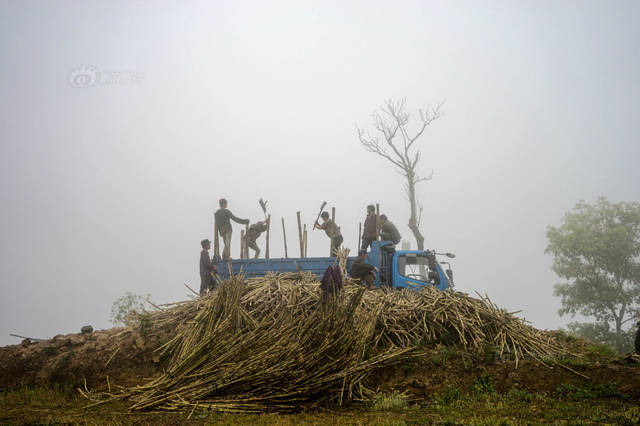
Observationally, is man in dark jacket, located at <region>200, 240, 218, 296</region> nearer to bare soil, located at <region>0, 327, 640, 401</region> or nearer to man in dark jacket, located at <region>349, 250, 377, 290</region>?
bare soil, located at <region>0, 327, 640, 401</region>

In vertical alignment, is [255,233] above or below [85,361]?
above

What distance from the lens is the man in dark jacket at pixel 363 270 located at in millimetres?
12000

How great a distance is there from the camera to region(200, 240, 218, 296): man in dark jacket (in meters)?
13.7

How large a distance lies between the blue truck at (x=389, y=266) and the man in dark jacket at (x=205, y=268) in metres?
0.79

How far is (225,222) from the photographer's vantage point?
49.0ft

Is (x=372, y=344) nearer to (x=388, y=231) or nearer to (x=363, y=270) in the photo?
(x=363, y=270)

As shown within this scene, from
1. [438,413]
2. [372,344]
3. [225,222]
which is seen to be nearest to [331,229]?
[225,222]

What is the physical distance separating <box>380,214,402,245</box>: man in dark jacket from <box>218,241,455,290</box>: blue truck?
1.07m

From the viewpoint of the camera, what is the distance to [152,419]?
613cm

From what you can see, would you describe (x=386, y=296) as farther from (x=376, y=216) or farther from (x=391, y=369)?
(x=376, y=216)

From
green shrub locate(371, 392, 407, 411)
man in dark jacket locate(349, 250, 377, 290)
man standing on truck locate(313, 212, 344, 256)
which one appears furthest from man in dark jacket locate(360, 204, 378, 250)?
green shrub locate(371, 392, 407, 411)

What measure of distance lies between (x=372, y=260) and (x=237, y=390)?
268 inches

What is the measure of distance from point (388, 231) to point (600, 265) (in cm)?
1915

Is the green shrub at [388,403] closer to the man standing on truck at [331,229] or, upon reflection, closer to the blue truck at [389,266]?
the blue truck at [389,266]
